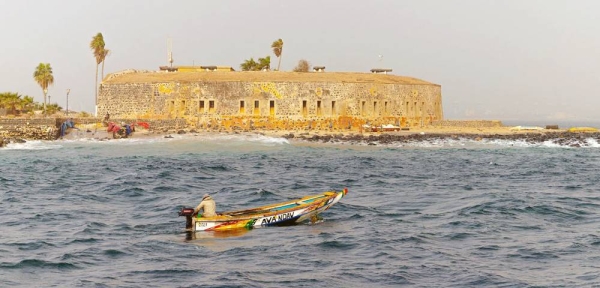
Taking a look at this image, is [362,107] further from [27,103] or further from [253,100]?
[27,103]

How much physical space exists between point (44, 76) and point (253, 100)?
20406 millimetres

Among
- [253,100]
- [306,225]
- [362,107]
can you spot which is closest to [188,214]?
[306,225]

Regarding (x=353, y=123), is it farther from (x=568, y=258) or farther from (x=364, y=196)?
(x=568, y=258)

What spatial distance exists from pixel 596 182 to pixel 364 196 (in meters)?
11.0

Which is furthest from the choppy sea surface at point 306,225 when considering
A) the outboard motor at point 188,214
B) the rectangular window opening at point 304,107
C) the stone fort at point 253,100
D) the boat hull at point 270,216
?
the rectangular window opening at point 304,107

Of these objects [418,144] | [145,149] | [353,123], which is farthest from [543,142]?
[145,149]

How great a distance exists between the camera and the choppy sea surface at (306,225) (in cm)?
1423

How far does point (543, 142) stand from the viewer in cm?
5238

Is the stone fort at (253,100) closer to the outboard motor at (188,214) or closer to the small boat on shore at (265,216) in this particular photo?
the small boat on shore at (265,216)

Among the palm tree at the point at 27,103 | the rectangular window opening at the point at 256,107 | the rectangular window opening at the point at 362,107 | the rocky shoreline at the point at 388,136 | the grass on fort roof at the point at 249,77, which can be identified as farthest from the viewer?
the palm tree at the point at 27,103

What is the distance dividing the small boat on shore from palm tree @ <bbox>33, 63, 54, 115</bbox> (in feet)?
166

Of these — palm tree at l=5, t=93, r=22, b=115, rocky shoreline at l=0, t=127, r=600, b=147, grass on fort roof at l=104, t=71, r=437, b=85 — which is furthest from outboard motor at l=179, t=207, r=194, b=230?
palm tree at l=5, t=93, r=22, b=115

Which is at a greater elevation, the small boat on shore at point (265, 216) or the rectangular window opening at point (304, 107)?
the rectangular window opening at point (304, 107)

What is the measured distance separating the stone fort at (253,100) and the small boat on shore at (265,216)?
37.0 m
